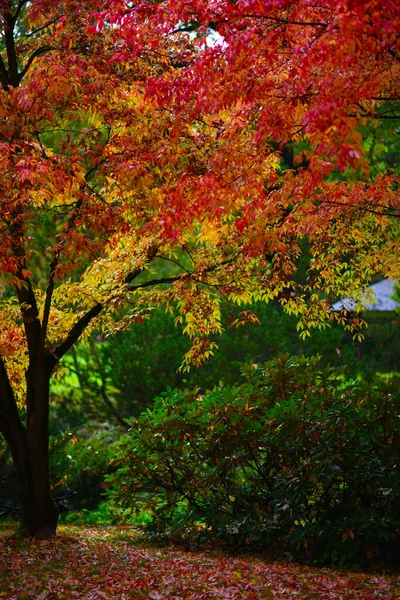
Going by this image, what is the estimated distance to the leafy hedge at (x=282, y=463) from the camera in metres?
6.28

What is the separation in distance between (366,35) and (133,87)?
282 cm

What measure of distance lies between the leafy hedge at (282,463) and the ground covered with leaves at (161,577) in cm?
33

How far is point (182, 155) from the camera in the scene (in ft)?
20.9

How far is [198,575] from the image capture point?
5.75m

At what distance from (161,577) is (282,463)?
188 centimetres

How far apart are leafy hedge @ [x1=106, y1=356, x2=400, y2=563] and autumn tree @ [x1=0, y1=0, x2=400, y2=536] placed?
874mm

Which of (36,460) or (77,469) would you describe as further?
(77,469)

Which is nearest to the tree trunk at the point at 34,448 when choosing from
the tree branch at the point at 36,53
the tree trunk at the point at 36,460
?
the tree trunk at the point at 36,460

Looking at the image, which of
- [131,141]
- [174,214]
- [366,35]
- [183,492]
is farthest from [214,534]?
[366,35]

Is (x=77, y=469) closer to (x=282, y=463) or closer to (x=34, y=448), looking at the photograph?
(x=34, y=448)

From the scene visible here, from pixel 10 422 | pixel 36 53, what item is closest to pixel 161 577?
pixel 10 422

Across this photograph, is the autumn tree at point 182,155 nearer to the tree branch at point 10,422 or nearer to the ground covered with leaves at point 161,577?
the tree branch at point 10,422

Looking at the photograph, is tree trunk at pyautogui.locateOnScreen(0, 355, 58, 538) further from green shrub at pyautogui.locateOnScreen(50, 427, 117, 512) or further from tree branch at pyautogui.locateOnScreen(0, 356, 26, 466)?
green shrub at pyautogui.locateOnScreen(50, 427, 117, 512)

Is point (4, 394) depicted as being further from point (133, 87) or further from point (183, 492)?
point (133, 87)
